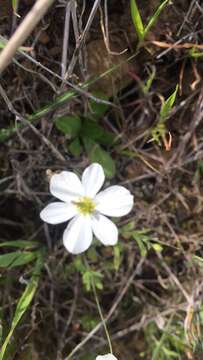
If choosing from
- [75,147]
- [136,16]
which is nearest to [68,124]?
[75,147]

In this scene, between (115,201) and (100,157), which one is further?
Answer: (100,157)

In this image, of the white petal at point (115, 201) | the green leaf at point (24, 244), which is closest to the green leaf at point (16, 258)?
the green leaf at point (24, 244)

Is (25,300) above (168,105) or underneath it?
underneath

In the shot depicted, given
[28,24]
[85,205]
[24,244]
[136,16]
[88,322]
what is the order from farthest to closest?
[88,322]
[24,244]
[85,205]
[136,16]
[28,24]

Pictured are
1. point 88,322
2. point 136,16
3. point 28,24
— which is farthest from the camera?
point 88,322

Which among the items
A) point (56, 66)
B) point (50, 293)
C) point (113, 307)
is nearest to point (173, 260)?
point (113, 307)

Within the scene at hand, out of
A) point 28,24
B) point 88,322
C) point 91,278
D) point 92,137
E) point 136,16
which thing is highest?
point 28,24

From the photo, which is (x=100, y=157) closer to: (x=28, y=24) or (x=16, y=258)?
(x=16, y=258)
